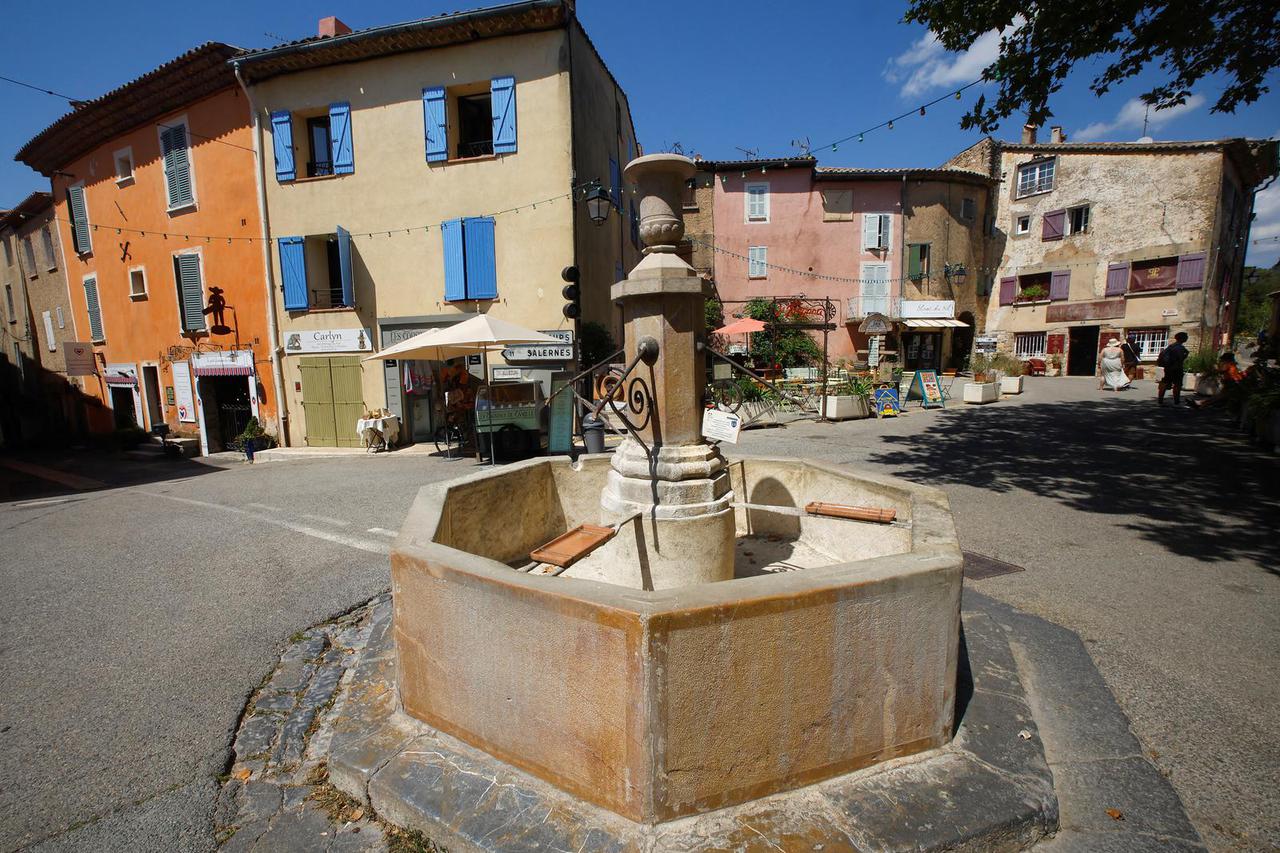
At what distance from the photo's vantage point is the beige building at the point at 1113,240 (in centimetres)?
2056

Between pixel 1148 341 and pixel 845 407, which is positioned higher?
pixel 1148 341

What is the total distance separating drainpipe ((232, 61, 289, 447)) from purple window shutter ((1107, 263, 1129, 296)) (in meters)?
28.5

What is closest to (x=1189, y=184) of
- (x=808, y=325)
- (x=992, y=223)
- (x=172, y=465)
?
(x=992, y=223)

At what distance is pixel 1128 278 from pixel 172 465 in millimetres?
31320

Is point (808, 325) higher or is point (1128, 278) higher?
point (1128, 278)

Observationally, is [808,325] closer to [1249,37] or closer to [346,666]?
[1249,37]

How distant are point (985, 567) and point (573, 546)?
11.2 ft

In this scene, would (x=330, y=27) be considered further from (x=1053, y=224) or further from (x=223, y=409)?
(x=1053, y=224)

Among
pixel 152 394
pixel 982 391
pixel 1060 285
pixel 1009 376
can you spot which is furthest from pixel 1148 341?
pixel 152 394

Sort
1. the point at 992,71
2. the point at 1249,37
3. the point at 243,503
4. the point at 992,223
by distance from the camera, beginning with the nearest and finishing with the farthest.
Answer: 1. the point at 1249,37
2. the point at 992,71
3. the point at 243,503
4. the point at 992,223

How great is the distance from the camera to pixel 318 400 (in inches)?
504

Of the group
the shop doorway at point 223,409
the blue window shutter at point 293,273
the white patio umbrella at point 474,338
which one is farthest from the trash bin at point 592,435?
the shop doorway at point 223,409

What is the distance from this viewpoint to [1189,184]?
20.7 meters

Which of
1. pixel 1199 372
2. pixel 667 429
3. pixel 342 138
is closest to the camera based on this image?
pixel 667 429
